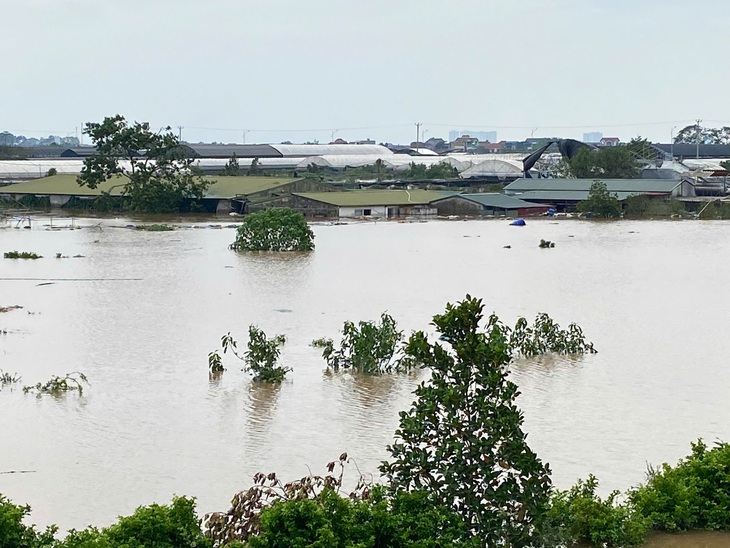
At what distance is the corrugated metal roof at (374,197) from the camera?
28.0 meters

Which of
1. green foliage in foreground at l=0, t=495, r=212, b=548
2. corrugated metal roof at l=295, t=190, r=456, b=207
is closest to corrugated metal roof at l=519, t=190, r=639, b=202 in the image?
corrugated metal roof at l=295, t=190, r=456, b=207

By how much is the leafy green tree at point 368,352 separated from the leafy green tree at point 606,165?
2542 cm

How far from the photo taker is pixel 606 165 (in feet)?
111

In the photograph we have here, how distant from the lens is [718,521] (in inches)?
208

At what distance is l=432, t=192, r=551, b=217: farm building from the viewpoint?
28.6m

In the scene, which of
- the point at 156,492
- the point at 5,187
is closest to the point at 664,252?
the point at 156,492

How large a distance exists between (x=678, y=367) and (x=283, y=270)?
8356 millimetres

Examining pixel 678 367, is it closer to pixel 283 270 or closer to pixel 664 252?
pixel 283 270

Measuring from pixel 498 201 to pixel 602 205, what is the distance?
2.94 meters

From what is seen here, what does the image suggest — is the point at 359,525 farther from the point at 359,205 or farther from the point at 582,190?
the point at 582,190

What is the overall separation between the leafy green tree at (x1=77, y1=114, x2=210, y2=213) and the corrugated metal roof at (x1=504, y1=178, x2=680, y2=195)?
9.90 metres

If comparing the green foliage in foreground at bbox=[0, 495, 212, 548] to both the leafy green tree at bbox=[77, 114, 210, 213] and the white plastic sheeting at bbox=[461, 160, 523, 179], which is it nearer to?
the leafy green tree at bbox=[77, 114, 210, 213]

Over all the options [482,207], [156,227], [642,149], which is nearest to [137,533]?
[156,227]

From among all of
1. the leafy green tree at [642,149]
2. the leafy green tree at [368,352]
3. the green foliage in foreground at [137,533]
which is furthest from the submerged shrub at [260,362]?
the leafy green tree at [642,149]
